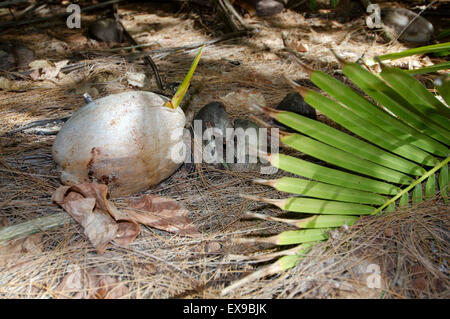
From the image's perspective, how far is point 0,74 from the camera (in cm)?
280

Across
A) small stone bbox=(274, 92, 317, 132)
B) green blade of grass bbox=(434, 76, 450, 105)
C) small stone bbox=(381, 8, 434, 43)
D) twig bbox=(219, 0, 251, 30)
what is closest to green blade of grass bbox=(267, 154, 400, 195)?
green blade of grass bbox=(434, 76, 450, 105)

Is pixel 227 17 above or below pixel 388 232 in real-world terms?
above

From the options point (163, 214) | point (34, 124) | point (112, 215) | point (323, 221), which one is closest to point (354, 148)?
point (323, 221)

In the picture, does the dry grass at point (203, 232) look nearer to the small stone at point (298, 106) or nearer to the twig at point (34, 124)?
the twig at point (34, 124)

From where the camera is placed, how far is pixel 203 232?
162 cm

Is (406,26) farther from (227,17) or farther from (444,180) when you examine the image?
(444,180)

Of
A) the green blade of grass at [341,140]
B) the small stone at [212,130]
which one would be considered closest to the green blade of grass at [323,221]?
the green blade of grass at [341,140]

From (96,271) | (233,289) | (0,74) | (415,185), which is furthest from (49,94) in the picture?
(415,185)

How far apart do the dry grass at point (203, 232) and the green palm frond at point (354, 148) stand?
0.26ft

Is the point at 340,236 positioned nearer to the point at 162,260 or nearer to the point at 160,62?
the point at 162,260

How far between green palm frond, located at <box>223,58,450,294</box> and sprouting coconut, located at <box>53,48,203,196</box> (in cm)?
72

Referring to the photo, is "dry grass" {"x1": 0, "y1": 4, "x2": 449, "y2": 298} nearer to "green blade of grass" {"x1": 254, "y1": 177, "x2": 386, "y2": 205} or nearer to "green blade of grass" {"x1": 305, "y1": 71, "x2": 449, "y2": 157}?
"green blade of grass" {"x1": 254, "y1": 177, "x2": 386, "y2": 205}

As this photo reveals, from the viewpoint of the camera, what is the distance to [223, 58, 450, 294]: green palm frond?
1.26 metres

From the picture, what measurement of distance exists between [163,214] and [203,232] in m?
0.23
